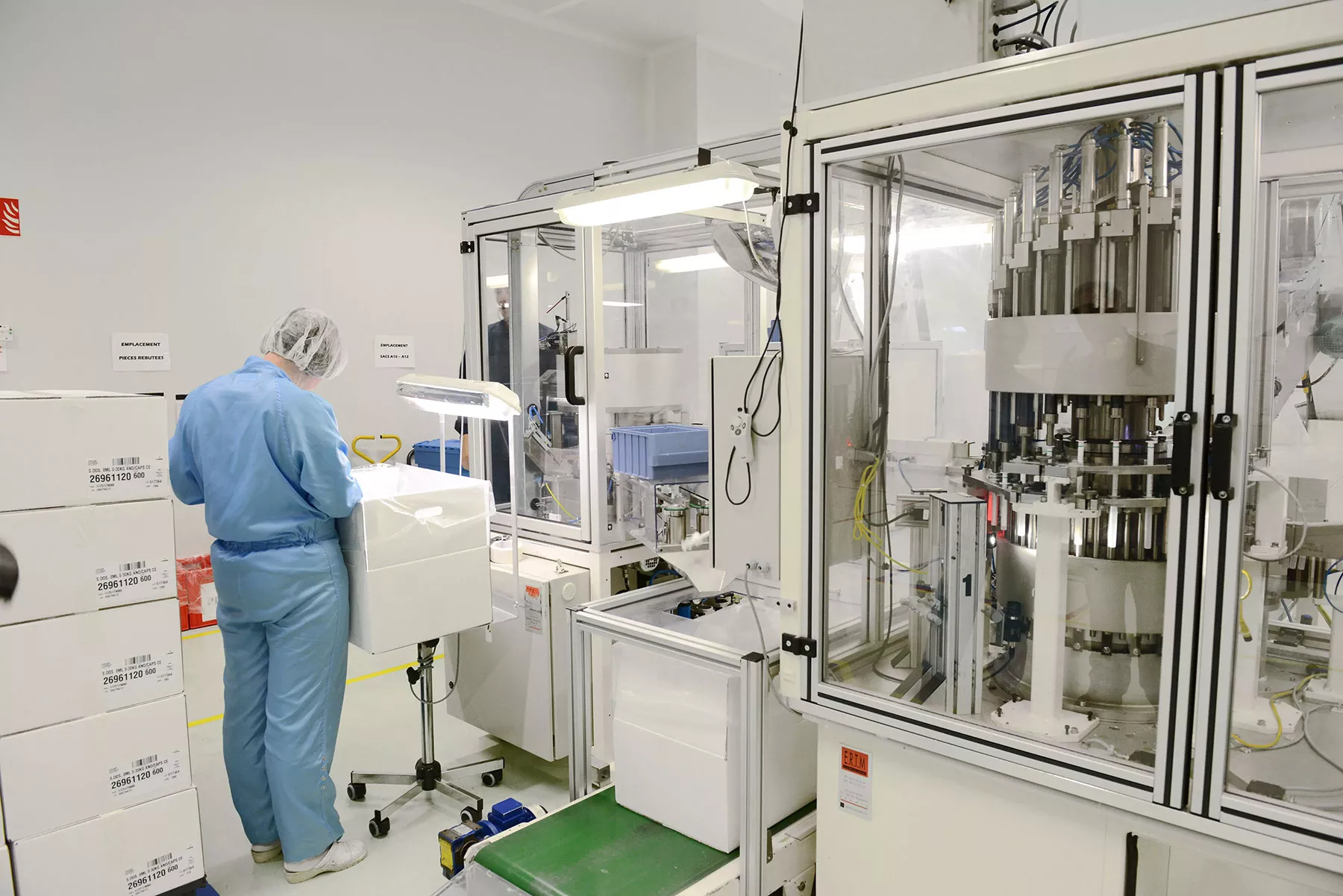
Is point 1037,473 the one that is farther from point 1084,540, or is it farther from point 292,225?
point 292,225

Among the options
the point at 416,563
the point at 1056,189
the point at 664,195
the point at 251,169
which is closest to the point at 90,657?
the point at 416,563

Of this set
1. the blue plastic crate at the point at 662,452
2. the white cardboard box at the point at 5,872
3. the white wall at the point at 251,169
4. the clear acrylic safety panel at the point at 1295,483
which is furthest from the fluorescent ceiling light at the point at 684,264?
the white cardboard box at the point at 5,872

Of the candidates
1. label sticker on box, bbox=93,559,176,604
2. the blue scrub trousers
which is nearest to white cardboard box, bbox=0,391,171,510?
label sticker on box, bbox=93,559,176,604

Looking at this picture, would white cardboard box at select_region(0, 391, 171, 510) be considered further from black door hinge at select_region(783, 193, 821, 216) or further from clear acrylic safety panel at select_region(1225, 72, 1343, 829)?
clear acrylic safety panel at select_region(1225, 72, 1343, 829)

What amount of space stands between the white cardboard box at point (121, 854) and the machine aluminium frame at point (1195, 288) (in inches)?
70.7

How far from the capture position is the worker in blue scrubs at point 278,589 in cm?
234

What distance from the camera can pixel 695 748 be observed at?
1872mm

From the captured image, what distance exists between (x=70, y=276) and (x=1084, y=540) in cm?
386

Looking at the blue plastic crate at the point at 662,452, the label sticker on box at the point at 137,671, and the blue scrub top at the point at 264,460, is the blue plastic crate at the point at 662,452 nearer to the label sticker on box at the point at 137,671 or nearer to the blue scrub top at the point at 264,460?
the blue scrub top at the point at 264,460

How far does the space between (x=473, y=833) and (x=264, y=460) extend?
1.13 metres

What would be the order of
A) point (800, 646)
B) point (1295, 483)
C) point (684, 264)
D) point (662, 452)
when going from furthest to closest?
1. point (684, 264)
2. point (662, 452)
3. point (800, 646)
4. point (1295, 483)

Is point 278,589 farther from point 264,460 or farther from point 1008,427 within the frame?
point 1008,427

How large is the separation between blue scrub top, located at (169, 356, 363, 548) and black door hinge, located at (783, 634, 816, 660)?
1333mm

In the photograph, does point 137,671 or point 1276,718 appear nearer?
point 1276,718
